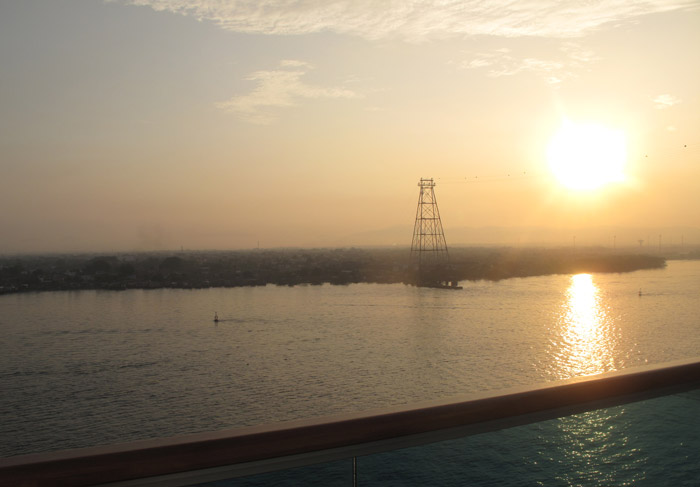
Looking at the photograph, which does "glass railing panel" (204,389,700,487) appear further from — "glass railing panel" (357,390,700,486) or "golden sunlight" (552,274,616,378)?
"golden sunlight" (552,274,616,378)

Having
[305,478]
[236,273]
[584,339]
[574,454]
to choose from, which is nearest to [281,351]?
[584,339]

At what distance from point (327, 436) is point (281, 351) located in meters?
15.5

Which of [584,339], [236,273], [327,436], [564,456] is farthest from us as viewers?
[236,273]

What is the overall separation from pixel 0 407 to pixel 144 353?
15.7ft

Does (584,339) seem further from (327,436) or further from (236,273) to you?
(236,273)

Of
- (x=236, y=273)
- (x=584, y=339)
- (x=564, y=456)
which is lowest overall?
(x=584, y=339)

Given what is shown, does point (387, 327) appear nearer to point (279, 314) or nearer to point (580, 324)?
point (279, 314)

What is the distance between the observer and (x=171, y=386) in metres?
12.7

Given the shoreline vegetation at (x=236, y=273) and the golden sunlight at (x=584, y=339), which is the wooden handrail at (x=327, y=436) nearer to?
the golden sunlight at (x=584, y=339)

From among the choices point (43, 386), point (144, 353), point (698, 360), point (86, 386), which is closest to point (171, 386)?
point (86, 386)

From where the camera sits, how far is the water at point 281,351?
11.0 m

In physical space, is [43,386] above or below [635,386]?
below

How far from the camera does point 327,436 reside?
653 millimetres

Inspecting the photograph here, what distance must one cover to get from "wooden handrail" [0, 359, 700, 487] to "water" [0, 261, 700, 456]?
331 inches
